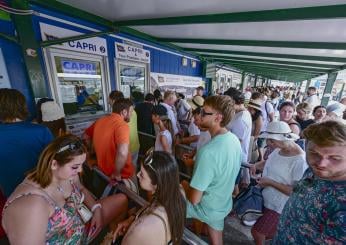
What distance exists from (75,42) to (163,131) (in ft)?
7.19

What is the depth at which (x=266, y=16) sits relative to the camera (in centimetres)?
220

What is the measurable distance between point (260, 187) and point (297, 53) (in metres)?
4.74

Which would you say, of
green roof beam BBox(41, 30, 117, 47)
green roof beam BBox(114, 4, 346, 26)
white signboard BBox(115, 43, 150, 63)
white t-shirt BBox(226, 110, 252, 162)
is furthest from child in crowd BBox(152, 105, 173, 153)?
white signboard BBox(115, 43, 150, 63)

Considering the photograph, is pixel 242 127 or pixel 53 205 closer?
pixel 53 205

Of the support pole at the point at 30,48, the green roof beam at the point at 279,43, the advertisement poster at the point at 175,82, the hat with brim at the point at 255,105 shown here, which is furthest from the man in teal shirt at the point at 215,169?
the advertisement poster at the point at 175,82

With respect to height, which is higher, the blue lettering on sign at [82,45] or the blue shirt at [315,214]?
the blue lettering on sign at [82,45]

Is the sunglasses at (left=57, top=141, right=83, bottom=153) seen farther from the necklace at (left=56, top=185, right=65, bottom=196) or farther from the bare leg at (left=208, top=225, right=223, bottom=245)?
the bare leg at (left=208, top=225, right=223, bottom=245)

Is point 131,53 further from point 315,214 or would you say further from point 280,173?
point 315,214

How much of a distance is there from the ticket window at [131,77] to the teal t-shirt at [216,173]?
127 inches

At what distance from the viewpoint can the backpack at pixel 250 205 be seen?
1.57 meters

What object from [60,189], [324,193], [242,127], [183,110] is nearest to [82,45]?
[183,110]

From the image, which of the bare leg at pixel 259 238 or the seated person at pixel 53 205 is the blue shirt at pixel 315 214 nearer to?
the bare leg at pixel 259 238

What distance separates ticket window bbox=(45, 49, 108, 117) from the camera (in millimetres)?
2870

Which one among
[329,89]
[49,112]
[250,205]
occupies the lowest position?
[250,205]
